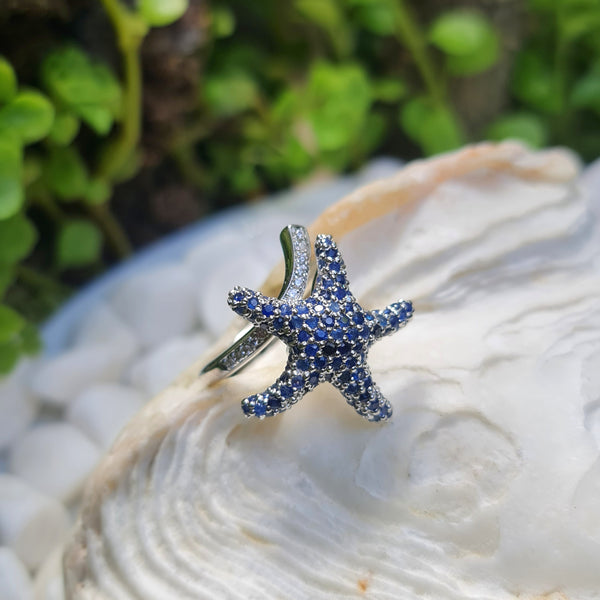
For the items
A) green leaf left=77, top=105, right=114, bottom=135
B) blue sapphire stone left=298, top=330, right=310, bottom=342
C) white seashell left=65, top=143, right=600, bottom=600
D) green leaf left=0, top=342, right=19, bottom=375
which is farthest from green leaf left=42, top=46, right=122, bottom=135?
blue sapphire stone left=298, top=330, right=310, bottom=342

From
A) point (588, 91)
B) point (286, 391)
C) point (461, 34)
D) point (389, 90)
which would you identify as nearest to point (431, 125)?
point (389, 90)

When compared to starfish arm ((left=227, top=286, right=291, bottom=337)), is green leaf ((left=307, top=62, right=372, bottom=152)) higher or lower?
higher

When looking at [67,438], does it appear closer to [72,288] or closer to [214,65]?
[72,288]

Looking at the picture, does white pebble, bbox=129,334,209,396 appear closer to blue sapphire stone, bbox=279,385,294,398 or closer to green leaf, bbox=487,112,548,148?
blue sapphire stone, bbox=279,385,294,398

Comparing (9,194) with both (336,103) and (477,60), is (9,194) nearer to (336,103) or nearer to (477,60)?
(336,103)

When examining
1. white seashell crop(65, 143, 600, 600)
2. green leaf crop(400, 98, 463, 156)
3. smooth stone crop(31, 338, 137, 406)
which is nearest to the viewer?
white seashell crop(65, 143, 600, 600)

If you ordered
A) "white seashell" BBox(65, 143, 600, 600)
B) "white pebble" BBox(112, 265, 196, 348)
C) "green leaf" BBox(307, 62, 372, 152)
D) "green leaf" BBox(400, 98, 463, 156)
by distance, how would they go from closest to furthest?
"white seashell" BBox(65, 143, 600, 600) < "white pebble" BBox(112, 265, 196, 348) < "green leaf" BBox(307, 62, 372, 152) < "green leaf" BBox(400, 98, 463, 156)

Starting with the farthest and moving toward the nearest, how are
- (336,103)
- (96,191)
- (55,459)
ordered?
(336,103)
(96,191)
(55,459)
